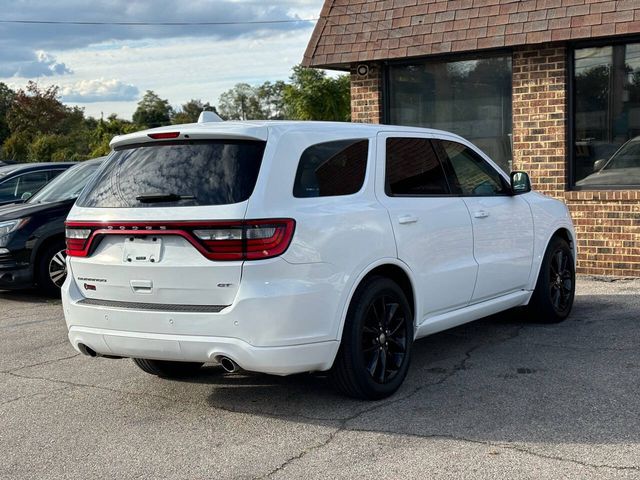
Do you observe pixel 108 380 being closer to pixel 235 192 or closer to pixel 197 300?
pixel 197 300

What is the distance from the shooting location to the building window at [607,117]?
10.1 metres

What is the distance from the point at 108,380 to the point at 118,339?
4.05 ft

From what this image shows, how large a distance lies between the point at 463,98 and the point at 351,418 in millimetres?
7009

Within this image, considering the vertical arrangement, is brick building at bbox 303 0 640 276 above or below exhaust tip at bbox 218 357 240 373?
above

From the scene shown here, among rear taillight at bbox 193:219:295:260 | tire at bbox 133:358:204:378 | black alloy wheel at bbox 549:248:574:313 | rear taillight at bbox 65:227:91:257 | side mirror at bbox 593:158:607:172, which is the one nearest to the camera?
rear taillight at bbox 193:219:295:260

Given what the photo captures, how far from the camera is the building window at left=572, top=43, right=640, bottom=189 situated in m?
10.1

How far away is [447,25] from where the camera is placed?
10.8 meters

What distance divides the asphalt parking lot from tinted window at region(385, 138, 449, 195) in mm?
1319

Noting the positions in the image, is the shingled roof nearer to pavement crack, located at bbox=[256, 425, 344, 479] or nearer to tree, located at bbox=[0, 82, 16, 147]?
pavement crack, located at bbox=[256, 425, 344, 479]

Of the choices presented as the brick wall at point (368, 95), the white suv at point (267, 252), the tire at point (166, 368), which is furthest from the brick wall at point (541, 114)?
the tire at point (166, 368)

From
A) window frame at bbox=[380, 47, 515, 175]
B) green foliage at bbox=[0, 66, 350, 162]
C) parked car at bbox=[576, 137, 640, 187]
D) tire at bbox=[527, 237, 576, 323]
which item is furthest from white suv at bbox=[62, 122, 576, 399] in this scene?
green foliage at bbox=[0, 66, 350, 162]

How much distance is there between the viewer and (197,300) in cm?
490

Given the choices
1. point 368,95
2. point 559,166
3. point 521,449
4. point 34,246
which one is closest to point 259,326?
point 521,449

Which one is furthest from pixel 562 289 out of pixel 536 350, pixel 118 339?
pixel 118 339
